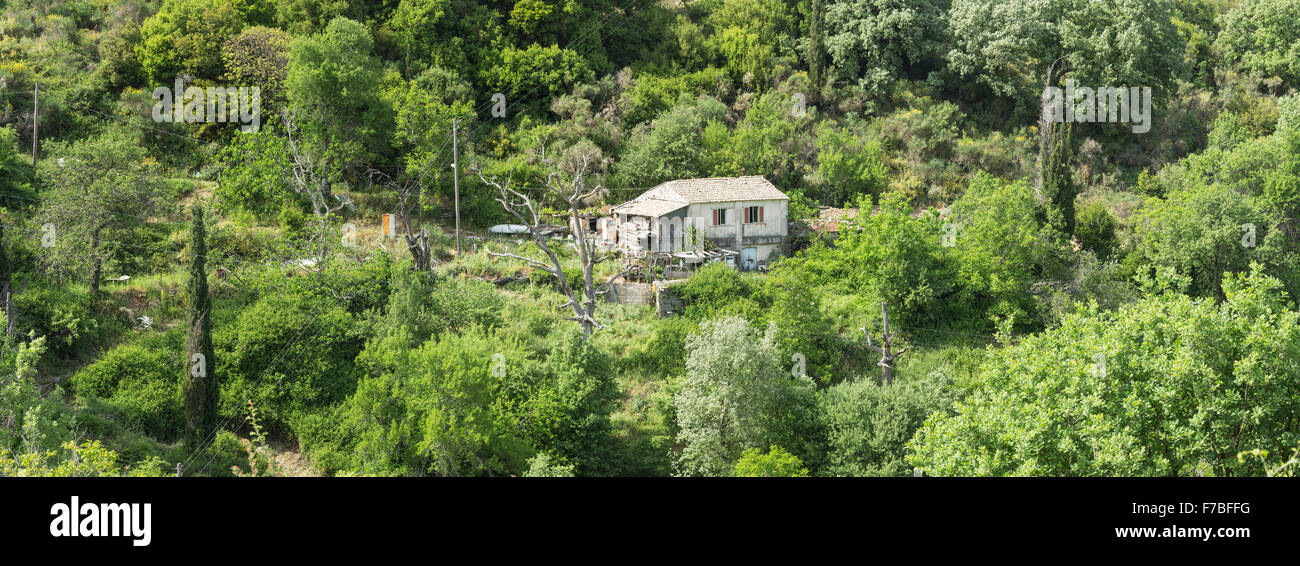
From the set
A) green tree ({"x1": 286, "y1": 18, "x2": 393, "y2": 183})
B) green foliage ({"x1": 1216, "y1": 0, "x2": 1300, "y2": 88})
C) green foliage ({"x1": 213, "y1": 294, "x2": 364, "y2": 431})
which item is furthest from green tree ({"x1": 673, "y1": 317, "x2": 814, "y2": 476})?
green foliage ({"x1": 1216, "y1": 0, "x2": 1300, "y2": 88})

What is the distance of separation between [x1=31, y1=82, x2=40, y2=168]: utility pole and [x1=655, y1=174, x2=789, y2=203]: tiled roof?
827 inches

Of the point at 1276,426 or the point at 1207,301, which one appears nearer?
the point at 1276,426

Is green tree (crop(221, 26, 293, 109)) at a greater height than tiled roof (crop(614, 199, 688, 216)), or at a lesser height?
greater

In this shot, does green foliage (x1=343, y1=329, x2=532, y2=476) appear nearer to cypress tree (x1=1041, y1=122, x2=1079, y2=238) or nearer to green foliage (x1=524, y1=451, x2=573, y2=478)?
green foliage (x1=524, y1=451, x2=573, y2=478)

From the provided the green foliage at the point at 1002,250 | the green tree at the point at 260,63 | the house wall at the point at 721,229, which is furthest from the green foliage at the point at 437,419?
the green tree at the point at 260,63

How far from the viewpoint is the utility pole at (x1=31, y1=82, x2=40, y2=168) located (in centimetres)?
3603

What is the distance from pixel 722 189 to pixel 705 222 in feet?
5.78

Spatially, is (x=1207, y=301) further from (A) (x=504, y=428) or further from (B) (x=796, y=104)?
(B) (x=796, y=104)

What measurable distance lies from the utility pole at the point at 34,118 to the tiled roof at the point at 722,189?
20997 mm

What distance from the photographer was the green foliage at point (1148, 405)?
1605cm

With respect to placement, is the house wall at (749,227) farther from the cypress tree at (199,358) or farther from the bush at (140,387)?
the bush at (140,387)

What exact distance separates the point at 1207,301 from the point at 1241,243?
21661mm

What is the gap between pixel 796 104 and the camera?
48.0 m
